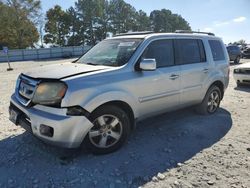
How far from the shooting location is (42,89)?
3518 millimetres

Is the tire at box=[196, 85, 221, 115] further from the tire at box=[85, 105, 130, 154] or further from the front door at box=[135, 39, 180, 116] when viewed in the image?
the tire at box=[85, 105, 130, 154]

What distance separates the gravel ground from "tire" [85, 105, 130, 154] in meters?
0.14

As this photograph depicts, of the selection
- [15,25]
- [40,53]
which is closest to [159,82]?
[40,53]

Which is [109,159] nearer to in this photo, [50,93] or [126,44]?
[50,93]

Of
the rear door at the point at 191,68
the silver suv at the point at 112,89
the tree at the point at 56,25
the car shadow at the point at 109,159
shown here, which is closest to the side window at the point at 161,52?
the silver suv at the point at 112,89

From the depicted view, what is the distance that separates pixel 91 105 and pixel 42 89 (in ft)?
2.29

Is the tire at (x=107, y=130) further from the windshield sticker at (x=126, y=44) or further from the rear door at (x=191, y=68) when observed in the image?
the rear door at (x=191, y=68)

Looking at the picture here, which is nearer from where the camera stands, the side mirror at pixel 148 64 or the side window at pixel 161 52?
the side mirror at pixel 148 64

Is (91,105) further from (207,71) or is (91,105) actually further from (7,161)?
(207,71)

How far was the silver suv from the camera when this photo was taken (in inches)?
135

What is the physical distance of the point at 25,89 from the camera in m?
3.87

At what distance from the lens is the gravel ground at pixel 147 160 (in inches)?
128

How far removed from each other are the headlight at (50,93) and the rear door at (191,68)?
7.60 ft

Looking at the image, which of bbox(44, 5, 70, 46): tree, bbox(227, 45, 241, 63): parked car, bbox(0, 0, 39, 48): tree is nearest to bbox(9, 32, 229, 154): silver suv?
bbox(227, 45, 241, 63): parked car
